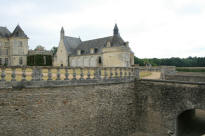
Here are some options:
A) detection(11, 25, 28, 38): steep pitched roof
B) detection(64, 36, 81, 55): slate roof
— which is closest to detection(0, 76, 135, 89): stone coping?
detection(64, 36, 81, 55): slate roof

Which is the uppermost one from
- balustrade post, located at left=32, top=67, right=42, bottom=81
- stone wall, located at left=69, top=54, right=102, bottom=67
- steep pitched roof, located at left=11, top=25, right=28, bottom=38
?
steep pitched roof, located at left=11, top=25, right=28, bottom=38

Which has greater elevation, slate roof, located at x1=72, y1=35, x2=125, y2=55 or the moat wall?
slate roof, located at x1=72, y1=35, x2=125, y2=55

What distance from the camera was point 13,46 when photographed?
3612 cm

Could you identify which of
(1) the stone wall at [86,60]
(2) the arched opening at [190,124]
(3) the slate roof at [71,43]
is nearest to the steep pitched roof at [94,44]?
(1) the stone wall at [86,60]

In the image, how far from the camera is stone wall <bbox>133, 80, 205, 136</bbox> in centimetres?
879

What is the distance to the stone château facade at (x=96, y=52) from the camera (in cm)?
2722

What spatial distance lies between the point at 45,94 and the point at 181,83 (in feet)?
23.3

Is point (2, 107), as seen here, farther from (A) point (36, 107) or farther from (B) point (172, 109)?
(B) point (172, 109)

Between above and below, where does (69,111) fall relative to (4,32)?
below

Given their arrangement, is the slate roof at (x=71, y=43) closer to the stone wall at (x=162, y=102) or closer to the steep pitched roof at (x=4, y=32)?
the steep pitched roof at (x=4, y=32)

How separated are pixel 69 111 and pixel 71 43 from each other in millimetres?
34056

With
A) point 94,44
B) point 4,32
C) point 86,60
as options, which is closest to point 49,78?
point 86,60

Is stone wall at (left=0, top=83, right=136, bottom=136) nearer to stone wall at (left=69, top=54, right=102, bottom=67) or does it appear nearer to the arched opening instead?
the arched opening

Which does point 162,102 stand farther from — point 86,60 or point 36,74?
point 86,60
